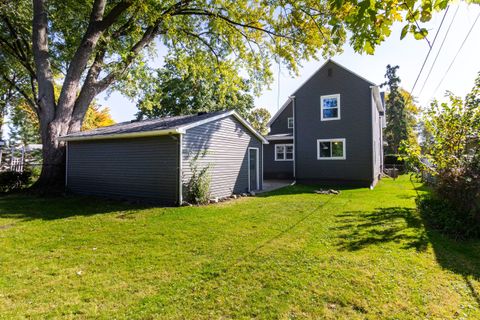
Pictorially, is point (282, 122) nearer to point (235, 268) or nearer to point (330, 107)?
point (330, 107)

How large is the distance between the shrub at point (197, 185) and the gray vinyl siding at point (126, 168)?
1.67 ft

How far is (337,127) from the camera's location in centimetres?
1530

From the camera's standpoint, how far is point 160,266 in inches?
165

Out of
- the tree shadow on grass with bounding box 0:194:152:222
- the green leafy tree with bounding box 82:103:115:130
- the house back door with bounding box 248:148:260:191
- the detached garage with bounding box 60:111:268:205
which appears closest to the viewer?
the tree shadow on grass with bounding box 0:194:152:222

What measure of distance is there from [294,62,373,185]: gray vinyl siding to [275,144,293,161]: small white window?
7.03ft

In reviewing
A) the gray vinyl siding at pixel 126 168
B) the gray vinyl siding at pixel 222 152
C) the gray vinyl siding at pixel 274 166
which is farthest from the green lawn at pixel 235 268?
the gray vinyl siding at pixel 274 166

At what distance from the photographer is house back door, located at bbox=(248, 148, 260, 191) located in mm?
13000

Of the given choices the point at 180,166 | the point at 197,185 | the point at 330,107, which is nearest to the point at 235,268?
the point at 180,166

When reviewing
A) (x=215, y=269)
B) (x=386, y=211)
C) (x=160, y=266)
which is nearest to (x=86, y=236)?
(x=160, y=266)

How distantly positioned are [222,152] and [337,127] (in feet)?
25.1

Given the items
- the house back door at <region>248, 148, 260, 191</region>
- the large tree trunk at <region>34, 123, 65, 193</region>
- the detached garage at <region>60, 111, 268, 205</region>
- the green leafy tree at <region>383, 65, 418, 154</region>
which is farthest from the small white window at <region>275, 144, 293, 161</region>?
the green leafy tree at <region>383, 65, 418, 154</region>

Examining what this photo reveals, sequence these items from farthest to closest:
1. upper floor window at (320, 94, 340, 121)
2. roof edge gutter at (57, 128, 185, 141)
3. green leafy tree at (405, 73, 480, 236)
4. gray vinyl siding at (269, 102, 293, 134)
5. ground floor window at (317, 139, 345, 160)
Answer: gray vinyl siding at (269, 102, 293, 134) < upper floor window at (320, 94, 340, 121) < ground floor window at (317, 139, 345, 160) < roof edge gutter at (57, 128, 185, 141) < green leafy tree at (405, 73, 480, 236)

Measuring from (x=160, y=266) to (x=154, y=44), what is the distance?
14816 millimetres

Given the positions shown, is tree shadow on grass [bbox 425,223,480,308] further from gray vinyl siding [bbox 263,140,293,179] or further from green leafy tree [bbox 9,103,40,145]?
green leafy tree [bbox 9,103,40,145]
